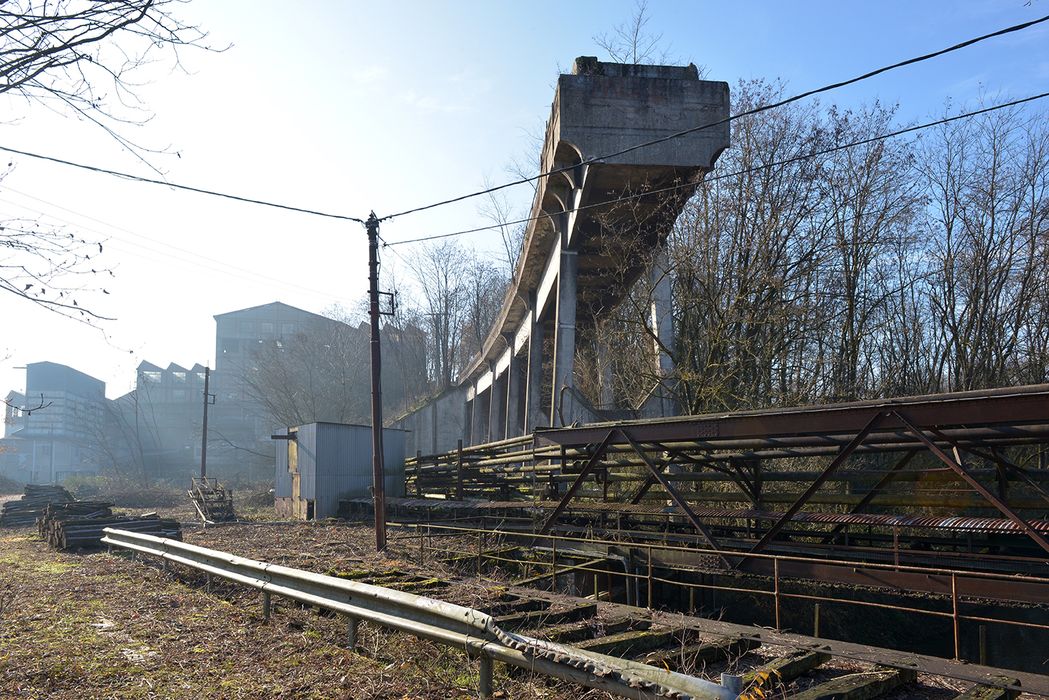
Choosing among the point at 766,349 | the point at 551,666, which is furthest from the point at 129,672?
the point at 766,349

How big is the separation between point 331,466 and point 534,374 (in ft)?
31.5

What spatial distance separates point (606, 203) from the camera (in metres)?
18.3

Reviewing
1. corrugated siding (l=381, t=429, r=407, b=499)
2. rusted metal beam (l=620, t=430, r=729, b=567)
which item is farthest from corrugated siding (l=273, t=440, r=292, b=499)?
rusted metal beam (l=620, t=430, r=729, b=567)

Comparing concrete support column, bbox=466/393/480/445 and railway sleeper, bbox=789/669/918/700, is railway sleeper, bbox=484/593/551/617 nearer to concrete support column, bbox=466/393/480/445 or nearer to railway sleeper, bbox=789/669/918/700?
railway sleeper, bbox=789/669/918/700

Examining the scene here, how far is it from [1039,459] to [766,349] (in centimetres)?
774

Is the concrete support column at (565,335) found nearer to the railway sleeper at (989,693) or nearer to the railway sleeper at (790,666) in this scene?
the railway sleeper at (790,666)

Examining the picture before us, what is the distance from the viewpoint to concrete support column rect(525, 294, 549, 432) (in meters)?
27.2

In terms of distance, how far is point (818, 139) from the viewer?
79.5ft

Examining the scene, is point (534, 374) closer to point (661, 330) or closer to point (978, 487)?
point (661, 330)

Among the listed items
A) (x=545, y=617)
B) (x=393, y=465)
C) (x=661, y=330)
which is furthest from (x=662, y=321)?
(x=393, y=465)

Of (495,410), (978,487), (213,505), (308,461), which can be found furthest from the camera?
(495,410)

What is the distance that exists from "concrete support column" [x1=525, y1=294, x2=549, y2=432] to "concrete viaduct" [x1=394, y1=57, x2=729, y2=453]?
0.15 ft

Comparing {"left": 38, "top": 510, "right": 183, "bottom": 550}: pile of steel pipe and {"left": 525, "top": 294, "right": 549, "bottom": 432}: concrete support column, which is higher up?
{"left": 525, "top": 294, "right": 549, "bottom": 432}: concrete support column

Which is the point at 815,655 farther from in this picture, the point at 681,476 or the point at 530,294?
the point at 530,294
